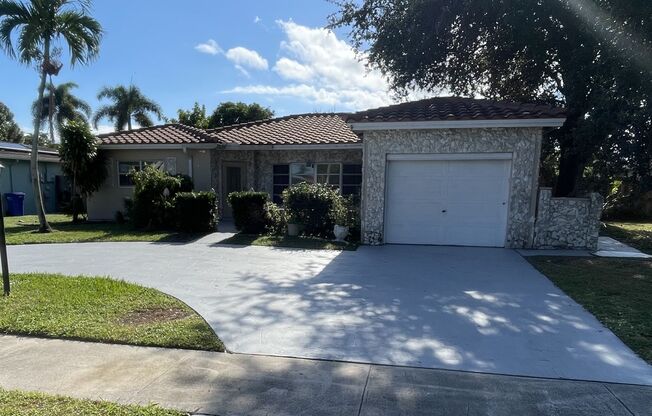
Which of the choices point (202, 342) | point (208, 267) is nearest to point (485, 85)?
point (208, 267)

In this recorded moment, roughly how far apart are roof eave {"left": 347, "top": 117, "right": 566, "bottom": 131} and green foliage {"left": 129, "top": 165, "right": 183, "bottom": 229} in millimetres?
6831

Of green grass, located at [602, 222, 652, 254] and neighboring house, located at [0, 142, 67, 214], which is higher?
neighboring house, located at [0, 142, 67, 214]

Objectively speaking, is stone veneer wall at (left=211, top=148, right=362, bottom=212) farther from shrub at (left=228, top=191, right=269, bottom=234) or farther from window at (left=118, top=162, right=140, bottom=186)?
window at (left=118, top=162, right=140, bottom=186)

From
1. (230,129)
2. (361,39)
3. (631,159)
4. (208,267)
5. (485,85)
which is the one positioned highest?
(361,39)

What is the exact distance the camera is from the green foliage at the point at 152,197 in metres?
13.0

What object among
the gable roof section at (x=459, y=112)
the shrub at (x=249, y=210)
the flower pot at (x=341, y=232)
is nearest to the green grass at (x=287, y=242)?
the flower pot at (x=341, y=232)

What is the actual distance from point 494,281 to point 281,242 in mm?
5857

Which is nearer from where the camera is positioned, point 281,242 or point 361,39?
point 281,242

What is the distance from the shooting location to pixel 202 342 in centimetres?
437

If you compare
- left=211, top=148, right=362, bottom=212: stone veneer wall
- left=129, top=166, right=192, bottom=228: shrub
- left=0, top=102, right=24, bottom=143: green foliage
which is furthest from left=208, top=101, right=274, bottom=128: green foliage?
left=0, top=102, right=24, bottom=143: green foliage

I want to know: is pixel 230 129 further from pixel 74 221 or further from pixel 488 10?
pixel 488 10

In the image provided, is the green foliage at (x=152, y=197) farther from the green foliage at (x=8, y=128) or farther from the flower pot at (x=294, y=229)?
the green foliage at (x=8, y=128)

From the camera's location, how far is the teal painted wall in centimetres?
1977

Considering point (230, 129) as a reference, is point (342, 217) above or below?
below
